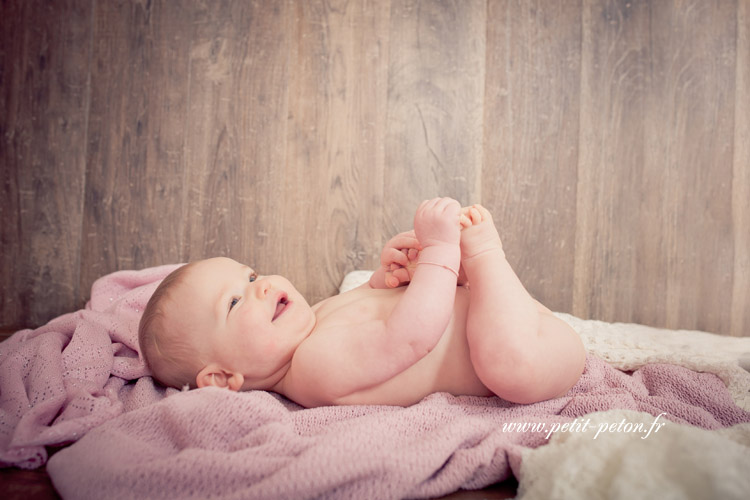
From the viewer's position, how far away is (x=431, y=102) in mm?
1655

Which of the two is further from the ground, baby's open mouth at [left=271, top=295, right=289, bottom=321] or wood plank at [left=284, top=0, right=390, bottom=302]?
wood plank at [left=284, top=0, right=390, bottom=302]

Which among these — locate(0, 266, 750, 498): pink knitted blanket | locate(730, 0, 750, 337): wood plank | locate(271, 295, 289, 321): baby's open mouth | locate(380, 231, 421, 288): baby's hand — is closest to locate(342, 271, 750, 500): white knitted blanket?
locate(0, 266, 750, 498): pink knitted blanket

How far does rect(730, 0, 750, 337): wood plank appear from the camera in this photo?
5.44ft

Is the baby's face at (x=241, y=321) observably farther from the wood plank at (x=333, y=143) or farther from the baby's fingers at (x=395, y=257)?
the wood plank at (x=333, y=143)

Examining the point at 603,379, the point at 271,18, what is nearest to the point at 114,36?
the point at 271,18

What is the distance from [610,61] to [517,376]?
142 centimetres

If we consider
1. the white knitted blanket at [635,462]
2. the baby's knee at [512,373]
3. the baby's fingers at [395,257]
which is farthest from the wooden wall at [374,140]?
the white knitted blanket at [635,462]

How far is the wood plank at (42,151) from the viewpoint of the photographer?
1.63m

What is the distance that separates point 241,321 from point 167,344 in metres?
0.17

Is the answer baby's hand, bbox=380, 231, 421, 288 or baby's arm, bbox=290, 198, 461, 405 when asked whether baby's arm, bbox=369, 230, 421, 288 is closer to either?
baby's hand, bbox=380, 231, 421, 288

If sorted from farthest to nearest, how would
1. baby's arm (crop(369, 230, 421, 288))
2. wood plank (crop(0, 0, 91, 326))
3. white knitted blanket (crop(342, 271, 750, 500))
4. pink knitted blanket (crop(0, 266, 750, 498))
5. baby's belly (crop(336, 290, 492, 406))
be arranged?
1. wood plank (crop(0, 0, 91, 326))
2. baby's arm (crop(369, 230, 421, 288))
3. baby's belly (crop(336, 290, 492, 406))
4. pink knitted blanket (crop(0, 266, 750, 498))
5. white knitted blanket (crop(342, 271, 750, 500))

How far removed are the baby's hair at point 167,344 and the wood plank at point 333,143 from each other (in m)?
0.70

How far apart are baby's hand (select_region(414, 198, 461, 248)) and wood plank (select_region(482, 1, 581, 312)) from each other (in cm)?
83

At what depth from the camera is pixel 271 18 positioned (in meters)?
1.64
